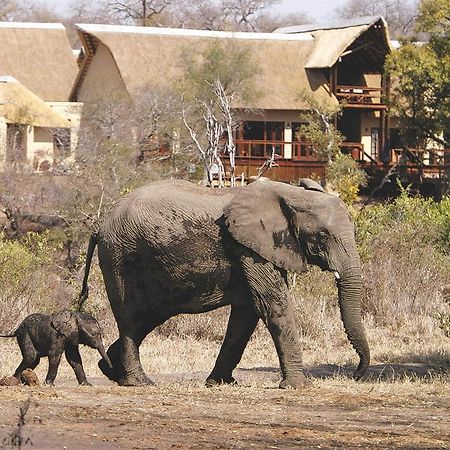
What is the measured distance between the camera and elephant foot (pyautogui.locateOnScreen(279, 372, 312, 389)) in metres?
12.5

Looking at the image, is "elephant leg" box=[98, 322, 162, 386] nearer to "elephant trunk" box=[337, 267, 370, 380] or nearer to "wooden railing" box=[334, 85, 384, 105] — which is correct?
"elephant trunk" box=[337, 267, 370, 380]

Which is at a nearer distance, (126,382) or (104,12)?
(126,382)

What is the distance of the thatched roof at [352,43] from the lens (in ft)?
162

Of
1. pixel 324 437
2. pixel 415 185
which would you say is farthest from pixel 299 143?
pixel 324 437

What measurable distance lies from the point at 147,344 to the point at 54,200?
1490 cm

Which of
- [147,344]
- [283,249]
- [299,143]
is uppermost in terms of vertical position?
[299,143]

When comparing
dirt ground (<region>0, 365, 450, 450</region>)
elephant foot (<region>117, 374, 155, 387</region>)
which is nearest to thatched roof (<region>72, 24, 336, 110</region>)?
elephant foot (<region>117, 374, 155, 387</region>)

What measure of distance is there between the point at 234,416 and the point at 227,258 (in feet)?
9.48

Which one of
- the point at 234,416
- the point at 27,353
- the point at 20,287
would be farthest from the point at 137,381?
the point at 20,287

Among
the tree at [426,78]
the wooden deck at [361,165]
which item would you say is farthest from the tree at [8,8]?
the tree at [426,78]

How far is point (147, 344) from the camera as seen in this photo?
1766 cm

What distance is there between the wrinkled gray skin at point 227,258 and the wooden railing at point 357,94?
36.3 m

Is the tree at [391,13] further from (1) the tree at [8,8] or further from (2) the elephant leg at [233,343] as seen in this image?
(2) the elephant leg at [233,343]

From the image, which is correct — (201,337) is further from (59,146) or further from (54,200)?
(59,146)
